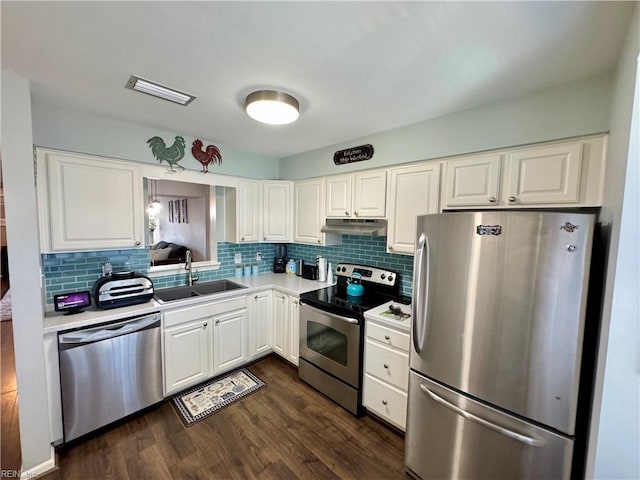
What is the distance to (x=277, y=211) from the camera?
3236 millimetres

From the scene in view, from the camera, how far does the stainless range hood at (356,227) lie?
2361 millimetres

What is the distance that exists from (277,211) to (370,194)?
1.25 metres

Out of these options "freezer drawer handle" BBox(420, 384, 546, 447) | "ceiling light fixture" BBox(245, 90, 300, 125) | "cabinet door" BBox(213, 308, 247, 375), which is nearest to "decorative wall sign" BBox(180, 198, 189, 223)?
"cabinet door" BBox(213, 308, 247, 375)

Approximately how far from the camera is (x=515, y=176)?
1698mm

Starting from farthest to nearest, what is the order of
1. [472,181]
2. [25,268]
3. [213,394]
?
[213,394] → [472,181] → [25,268]

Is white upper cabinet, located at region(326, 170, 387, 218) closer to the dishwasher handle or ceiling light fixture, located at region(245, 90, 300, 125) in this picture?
ceiling light fixture, located at region(245, 90, 300, 125)

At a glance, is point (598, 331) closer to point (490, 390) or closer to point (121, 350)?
point (490, 390)

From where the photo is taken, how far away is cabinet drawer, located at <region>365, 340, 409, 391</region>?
1973mm

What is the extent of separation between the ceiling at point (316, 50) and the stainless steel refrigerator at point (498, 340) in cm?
79

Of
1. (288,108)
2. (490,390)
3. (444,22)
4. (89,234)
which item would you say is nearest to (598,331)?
(490,390)

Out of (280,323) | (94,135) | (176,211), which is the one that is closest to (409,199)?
(280,323)

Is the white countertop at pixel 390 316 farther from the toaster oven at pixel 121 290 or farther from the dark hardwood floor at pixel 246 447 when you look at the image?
the toaster oven at pixel 121 290

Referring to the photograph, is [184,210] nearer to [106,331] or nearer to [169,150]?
[169,150]

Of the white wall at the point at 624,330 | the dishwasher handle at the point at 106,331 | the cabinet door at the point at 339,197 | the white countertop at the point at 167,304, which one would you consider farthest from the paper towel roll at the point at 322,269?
the white wall at the point at 624,330
